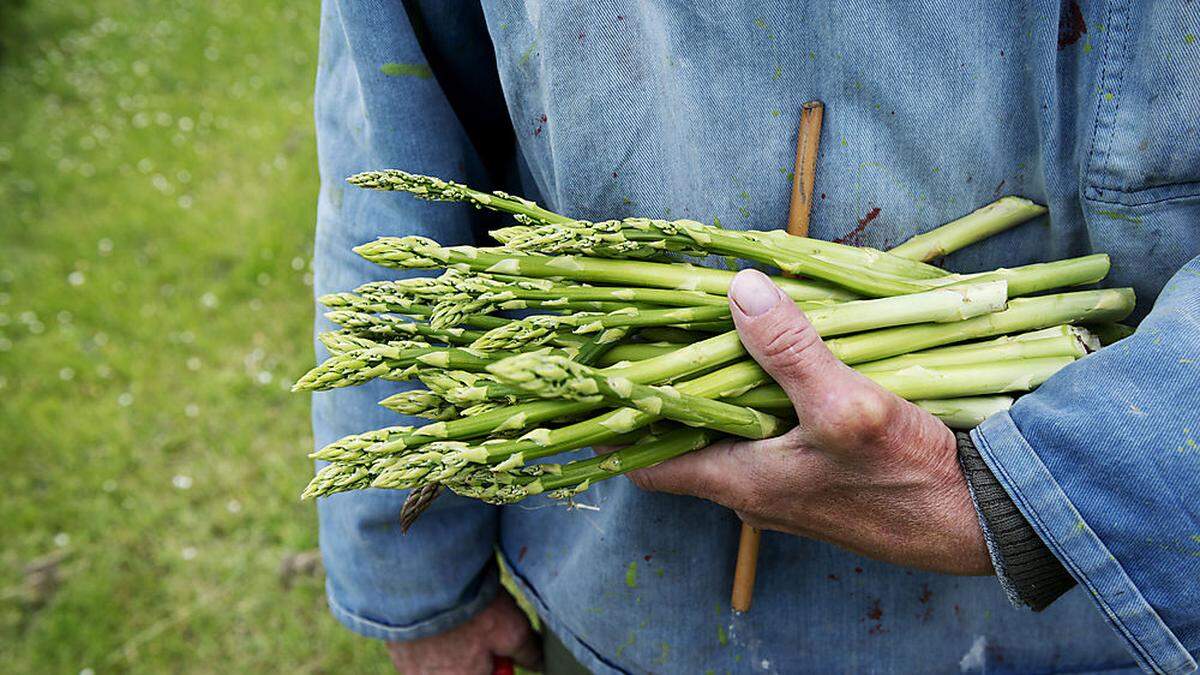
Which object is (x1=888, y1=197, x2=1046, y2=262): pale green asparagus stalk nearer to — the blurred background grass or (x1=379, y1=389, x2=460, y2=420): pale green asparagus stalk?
(x1=379, y1=389, x2=460, y2=420): pale green asparagus stalk

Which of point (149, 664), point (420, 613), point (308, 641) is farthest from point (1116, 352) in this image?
point (149, 664)

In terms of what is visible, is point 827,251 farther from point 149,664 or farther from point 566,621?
point 149,664

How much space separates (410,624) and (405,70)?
3.53 ft

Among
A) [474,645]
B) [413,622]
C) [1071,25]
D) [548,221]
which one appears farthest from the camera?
[474,645]

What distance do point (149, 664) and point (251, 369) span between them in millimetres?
1520

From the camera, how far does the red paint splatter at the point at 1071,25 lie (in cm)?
129

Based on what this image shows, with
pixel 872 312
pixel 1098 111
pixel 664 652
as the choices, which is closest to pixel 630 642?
pixel 664 652

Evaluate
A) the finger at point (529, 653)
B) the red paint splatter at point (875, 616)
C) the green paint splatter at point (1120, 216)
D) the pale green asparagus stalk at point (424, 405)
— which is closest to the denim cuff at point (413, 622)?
the finger at point (529, 653)

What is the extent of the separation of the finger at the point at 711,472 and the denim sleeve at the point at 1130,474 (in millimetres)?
332

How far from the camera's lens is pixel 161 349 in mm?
4777

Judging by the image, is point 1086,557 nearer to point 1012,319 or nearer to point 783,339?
point 1012,319

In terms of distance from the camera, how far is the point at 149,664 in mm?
3543

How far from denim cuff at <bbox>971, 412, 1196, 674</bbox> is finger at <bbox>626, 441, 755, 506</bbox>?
34 cm

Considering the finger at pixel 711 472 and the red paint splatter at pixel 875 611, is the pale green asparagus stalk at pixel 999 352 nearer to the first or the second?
the finger at pixel 711 472
